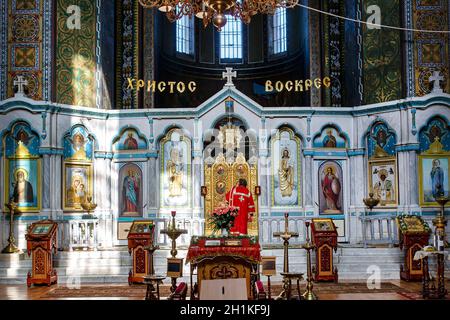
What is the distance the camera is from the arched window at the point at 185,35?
24.3 meters

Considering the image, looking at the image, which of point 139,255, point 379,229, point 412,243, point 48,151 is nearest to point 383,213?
point 379,229

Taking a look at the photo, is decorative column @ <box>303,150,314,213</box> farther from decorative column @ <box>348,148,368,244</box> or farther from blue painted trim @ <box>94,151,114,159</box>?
blue painted trim @ <box>94,151,114,159</box>

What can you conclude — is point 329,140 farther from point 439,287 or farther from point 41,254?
point 41,254

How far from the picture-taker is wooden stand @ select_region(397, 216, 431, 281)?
517 inches

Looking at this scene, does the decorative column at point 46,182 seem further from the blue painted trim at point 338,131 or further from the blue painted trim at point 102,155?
the blue painted trim at point 338,131

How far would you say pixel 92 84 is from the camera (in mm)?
17359

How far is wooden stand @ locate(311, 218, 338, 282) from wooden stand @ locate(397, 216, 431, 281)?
1.51 meters

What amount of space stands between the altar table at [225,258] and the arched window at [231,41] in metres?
16.4

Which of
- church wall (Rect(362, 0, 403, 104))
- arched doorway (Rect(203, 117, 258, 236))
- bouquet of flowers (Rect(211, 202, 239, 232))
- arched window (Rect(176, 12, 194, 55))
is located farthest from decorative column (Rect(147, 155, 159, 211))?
arched window (Rect(176, 12, 194, 55))

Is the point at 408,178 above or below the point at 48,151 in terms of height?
below

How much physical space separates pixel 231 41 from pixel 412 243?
14.2 meters

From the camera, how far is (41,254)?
13.1 m

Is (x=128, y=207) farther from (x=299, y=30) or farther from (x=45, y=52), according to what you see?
(x=299, y=30)
